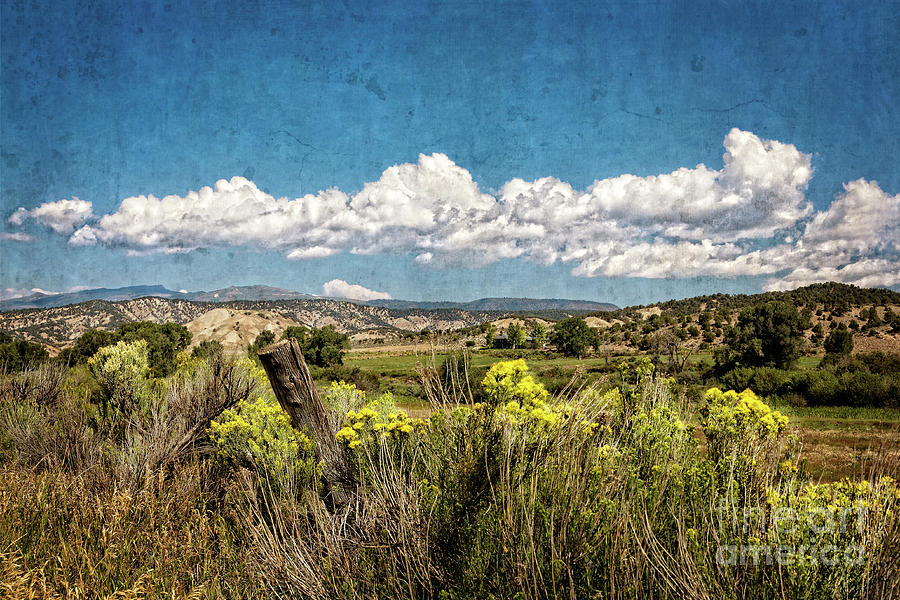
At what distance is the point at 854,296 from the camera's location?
62.3m

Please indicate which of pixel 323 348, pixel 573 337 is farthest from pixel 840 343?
pixel 323 348

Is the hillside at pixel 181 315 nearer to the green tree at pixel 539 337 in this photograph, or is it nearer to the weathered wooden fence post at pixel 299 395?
the green tree at pixel 539 337

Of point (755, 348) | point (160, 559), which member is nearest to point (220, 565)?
point (160, 559)

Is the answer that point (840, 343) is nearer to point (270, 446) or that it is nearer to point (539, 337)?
point (539, 337)

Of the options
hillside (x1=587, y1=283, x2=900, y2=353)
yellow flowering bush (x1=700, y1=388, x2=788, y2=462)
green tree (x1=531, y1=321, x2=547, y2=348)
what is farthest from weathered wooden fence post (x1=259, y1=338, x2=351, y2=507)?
green tree (x1=531, y1=321, x2=547, y2=348)

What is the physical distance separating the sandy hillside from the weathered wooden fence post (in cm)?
8482

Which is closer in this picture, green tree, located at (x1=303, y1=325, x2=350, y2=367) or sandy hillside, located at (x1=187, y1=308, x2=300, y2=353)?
green tree, located at (x1=303, y1=325, x2=350, y2=367)

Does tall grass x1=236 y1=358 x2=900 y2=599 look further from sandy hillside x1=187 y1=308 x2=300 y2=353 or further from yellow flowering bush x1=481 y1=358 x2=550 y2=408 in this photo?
sandy hillside x1=187 y1=308 x2=300 y2=353

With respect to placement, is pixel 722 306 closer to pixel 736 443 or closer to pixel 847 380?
pixel 847 380

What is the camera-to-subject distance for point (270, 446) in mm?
5152

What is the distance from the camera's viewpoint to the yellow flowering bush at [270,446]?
189 inches

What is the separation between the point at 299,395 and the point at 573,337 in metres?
59.3

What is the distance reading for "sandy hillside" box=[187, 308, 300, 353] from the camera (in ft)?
288

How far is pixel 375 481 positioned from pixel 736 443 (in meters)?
2.48
